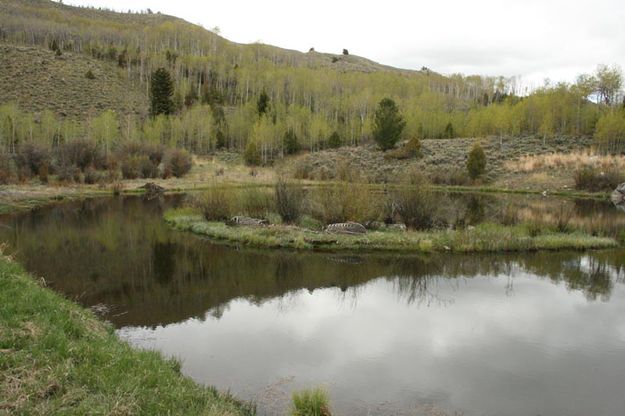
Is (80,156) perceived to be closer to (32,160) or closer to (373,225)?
(32,160)

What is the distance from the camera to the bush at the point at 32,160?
44938mm

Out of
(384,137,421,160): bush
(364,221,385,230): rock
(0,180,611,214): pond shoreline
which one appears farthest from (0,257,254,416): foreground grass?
(384,137,421,160): bush

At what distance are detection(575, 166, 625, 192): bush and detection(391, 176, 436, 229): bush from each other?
32896 mm

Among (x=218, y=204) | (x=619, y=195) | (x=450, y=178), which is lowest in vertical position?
(x=218, y=204)

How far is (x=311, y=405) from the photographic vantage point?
22.6 ft

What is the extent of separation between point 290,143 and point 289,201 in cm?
5084

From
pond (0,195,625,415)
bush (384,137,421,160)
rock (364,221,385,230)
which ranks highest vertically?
bush (384,137,421,160)

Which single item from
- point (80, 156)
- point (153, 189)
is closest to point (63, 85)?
point (80, 156)

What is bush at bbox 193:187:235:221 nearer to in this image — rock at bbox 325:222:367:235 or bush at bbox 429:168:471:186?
rock at bbox 325:222:367:235

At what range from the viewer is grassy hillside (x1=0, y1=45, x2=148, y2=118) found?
3135 inches

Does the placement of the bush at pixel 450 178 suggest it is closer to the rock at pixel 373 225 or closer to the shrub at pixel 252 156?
the shrub at pixel 252 156

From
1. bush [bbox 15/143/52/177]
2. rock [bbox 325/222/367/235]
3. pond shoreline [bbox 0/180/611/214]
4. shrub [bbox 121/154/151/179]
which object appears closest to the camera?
rock [bbox 325/222/367/235]

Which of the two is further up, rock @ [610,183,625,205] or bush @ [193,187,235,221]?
rock @ [610,183,625,205]

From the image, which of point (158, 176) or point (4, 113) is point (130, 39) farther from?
point (158, 176)
